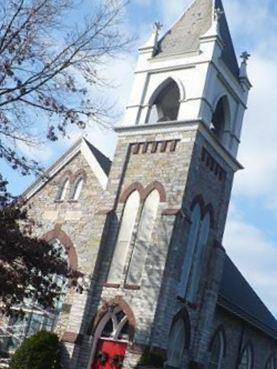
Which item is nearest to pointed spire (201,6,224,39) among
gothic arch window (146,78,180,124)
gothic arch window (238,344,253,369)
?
gothic arch window (146,78,180,124)

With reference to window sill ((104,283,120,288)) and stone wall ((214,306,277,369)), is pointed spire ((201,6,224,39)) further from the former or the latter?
stone wall ((214,306,277,369))

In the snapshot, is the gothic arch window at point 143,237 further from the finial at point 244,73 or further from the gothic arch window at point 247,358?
the gothic arch window at point 247,358

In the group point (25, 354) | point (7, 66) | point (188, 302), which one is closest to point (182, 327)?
point (188, 302)

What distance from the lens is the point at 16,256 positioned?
50.4 feet

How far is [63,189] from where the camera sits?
2527 cm

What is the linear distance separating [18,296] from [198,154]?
8.29 metres

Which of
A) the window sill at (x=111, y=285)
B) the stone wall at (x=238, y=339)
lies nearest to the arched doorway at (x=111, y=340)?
the window sill at (x=111, y=285)

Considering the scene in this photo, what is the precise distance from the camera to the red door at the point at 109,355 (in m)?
20.6

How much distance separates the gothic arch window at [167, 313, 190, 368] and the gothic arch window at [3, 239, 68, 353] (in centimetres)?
390

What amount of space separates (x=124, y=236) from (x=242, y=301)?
29.6ft

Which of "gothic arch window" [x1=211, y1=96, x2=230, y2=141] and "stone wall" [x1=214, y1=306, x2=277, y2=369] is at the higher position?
"gothic arch window" [x1=211, y1=96, x2=230, y2=141]

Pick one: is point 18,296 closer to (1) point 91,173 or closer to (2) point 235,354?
(1) point 91,173

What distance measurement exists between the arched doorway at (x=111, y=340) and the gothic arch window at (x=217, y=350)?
575cm

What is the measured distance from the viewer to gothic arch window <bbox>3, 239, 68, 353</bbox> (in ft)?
74.8
